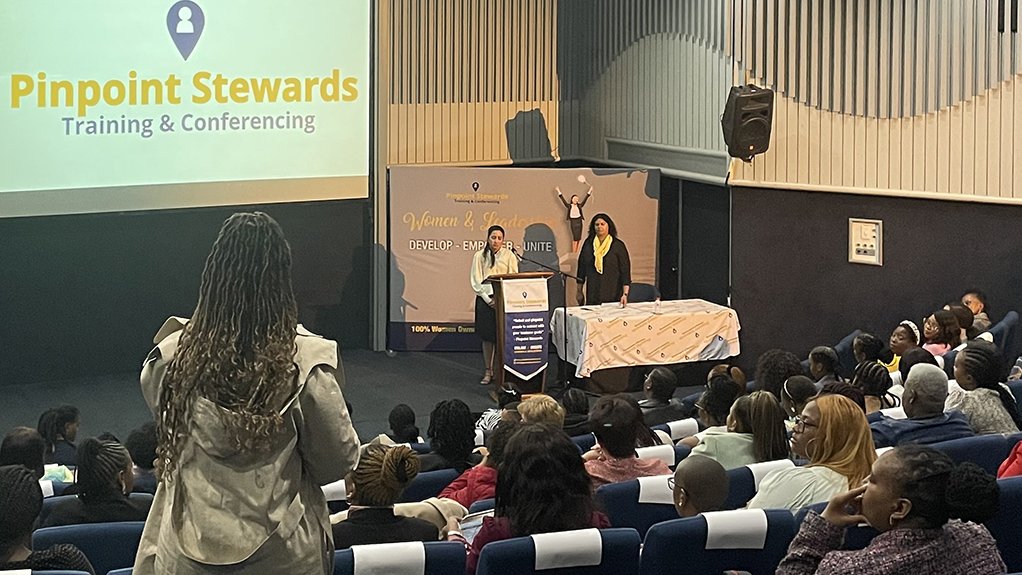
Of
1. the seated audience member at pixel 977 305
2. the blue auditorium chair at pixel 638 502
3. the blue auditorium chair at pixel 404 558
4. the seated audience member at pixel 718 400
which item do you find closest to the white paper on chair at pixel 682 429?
the seated audience member at pixel 718 400

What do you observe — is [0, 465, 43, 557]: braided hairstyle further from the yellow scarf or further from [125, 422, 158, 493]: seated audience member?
the yellow scarf

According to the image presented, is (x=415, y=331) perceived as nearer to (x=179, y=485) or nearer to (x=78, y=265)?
(x=78, y=265)

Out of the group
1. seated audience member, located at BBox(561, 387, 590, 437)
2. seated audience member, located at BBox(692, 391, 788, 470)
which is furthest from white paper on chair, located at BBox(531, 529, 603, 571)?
seated audience member, located at BBox(561, 387, 590, 437)

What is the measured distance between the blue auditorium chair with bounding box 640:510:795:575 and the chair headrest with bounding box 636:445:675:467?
143 centimetres

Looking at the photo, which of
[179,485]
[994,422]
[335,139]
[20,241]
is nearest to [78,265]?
[20,241]

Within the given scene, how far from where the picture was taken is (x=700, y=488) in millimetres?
4055

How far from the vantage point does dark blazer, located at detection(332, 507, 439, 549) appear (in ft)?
13.3

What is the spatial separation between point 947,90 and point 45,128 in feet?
21.3

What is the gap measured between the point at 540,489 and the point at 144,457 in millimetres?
2209

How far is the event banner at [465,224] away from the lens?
11.5m

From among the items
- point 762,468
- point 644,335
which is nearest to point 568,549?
point 762,468

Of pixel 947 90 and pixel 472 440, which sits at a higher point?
pixel 947 90

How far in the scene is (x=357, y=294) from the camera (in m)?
12.2

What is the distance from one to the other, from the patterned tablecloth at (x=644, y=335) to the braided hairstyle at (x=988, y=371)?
4.17 m
